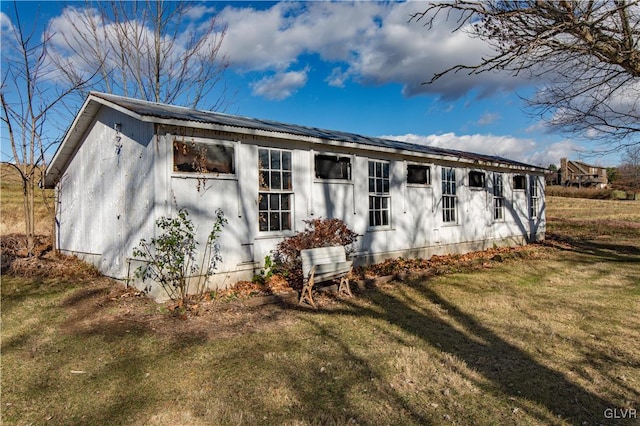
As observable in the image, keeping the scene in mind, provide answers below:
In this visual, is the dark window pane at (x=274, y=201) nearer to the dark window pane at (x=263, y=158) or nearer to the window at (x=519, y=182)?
the dark window pane at (x=263, y=158)

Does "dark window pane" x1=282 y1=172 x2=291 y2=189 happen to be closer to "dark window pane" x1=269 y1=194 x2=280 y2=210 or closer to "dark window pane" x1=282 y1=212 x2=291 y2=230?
"dark window pane" x1=269 y1=194 x2=280 y2=210

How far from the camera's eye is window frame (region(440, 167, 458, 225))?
13484 mm

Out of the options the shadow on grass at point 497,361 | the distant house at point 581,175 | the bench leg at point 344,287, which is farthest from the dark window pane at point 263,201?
the distant house at point 581,175

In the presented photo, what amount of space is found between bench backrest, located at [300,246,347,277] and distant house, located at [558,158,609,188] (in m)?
68.5

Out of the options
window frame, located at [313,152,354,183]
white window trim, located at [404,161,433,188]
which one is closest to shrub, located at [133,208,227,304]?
window frame, located at [313,152,354,183]

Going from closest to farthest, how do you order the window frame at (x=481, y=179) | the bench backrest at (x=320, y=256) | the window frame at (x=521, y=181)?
the bench backrest at (x=320, y=256), the window frame at (x=481, y=179), the window frame at (x=521, y=181)

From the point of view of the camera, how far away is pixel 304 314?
21.8 feet

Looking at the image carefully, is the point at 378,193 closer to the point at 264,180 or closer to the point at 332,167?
the point at 332,167

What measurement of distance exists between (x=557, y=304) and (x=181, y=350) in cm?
657

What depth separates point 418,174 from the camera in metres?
12.6

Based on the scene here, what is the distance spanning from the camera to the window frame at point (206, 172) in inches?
287

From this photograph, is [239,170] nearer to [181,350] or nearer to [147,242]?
[147,242]

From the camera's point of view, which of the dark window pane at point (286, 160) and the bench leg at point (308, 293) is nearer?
the bench leg at point (308, 293)

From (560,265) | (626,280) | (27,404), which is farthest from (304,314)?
A: (560,265)
